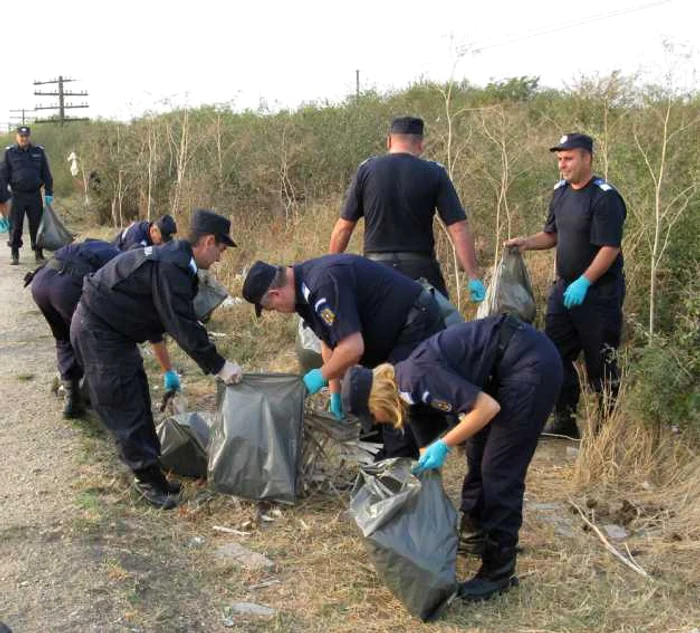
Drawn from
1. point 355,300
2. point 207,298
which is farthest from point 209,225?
point 207,298

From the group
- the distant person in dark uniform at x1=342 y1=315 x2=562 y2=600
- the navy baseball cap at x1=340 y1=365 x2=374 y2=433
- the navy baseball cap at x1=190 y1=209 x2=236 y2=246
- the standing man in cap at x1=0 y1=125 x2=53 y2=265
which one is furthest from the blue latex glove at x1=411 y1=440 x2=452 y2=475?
the standing man in cap at x1=0 y1=125 x2=53 y2=265

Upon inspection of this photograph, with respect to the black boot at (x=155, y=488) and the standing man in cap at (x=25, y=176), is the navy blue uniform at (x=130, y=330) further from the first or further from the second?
the standing man in cap at (x=25, y=176)

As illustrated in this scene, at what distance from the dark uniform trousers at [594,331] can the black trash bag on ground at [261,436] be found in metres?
1.81

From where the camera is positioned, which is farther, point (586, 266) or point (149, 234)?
point (149, 234)

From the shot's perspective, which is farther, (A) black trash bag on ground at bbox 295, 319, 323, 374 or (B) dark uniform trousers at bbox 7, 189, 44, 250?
(B) dark uniform trousers at bbox 7, 189, 44, 250

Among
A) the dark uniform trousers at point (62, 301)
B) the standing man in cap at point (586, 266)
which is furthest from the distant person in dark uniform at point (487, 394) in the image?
the dark uniform trousers at point (62, 301)

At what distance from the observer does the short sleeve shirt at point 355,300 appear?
3400 mm

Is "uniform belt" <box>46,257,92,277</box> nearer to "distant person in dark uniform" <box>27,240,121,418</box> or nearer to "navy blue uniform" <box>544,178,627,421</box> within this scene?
"distant person in dark uniform" <box>27,240,121,418</box>

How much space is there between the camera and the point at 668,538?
3814 millimetres

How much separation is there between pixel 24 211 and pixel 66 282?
23.0 ft

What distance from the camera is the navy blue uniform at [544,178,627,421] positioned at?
4566 mm

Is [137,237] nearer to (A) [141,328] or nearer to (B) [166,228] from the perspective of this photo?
(B) [166,228]

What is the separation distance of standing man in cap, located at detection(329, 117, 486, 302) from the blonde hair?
→ 1709mm

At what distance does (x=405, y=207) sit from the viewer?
459 centimetres
